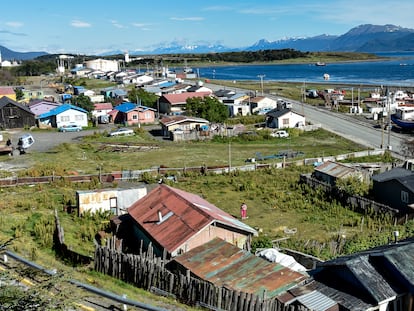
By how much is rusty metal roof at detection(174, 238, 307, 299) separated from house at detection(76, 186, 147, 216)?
7.26m

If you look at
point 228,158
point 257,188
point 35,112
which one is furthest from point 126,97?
point 257,188

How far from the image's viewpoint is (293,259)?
1442 cm

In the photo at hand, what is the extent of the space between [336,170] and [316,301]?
16.4m

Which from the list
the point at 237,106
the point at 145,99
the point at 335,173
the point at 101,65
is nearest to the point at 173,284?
the point at 335,173

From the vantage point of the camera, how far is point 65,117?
49094 mm

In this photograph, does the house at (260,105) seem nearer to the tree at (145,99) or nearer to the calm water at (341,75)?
the tree at (145,99)

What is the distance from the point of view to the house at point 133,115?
2018 inches

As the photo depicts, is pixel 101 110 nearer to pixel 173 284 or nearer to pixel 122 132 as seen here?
pixel 122 132

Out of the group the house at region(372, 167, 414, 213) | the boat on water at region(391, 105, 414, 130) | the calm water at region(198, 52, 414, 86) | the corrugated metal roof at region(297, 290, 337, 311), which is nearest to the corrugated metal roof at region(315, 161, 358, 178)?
the house at region(372, 167, 414, 213)

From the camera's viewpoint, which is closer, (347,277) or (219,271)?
(347,277)

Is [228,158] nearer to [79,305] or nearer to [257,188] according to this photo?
[257,188]

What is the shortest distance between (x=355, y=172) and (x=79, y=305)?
1829cm

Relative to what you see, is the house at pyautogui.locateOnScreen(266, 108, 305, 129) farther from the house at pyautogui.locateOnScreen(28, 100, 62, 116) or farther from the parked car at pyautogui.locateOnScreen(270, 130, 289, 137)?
the house at pyautogui.locateOnScreen(28, 100, 62, 116)

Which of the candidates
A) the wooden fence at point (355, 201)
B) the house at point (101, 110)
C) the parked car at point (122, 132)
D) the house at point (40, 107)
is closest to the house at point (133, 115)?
the house at point (101, 110)
